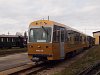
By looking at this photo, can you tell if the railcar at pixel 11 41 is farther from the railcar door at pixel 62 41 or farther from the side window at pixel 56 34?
the side window at pixel 56 34

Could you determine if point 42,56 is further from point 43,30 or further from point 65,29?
point 65,29

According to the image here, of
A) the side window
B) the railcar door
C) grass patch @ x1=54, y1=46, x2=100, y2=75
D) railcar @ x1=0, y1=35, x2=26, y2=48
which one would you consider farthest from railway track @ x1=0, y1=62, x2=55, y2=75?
railcar @ x1=0, y1=35, x2=26, y2=48

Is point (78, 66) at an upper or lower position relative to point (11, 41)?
lower

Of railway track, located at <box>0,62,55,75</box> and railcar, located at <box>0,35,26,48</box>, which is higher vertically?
railcar, located at <box>0,35,26,48</box>

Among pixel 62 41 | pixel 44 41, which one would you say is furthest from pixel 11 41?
pixel 44 41

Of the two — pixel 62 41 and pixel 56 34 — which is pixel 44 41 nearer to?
pixel 56 34

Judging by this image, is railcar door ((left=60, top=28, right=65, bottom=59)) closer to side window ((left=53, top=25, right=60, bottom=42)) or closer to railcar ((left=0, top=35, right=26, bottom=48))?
side window ((left=53, top=25, right=60, bottom=42))

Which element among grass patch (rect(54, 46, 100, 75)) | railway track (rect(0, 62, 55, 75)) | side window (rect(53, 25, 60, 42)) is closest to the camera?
grass patch (rect(54, 46, 100, 75))

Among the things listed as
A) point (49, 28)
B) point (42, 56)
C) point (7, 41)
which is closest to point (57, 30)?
point (49, 28)

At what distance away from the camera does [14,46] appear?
5372cm

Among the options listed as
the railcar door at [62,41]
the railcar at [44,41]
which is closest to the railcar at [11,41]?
the railcar door at [62,41]

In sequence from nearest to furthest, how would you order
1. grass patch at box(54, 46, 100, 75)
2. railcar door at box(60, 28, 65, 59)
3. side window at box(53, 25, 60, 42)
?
grass patch at box(54, 46, 100, 75)
side window at box(53, 25, 60, 42)
railcar door at box(60, 28, 65, 59)

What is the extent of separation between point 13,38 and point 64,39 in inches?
1316

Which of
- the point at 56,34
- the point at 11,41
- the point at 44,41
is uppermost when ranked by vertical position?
the point at 11,41
